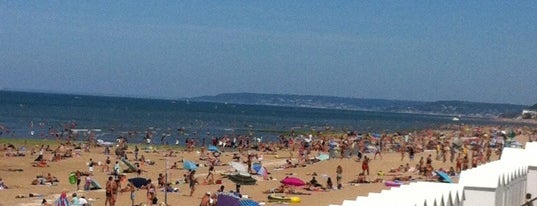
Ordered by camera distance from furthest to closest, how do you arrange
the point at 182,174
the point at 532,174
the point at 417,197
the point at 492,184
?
the point at 182,174
the point at 532,174
the point at 492,184
the point at 417,197

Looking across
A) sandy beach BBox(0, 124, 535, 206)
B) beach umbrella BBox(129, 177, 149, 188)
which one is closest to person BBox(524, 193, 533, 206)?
sandy beach BBox(0, 124, 535, 206)

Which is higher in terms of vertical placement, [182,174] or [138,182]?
[138,182]

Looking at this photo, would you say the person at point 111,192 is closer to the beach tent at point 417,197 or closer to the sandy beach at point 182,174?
the sandy beach at point 182,174

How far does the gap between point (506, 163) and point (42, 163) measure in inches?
972

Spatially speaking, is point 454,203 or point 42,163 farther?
point 42,163

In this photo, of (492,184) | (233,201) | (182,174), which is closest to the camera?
(492,184)

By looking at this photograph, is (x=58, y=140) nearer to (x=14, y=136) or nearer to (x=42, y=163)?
(x=14, y=136)

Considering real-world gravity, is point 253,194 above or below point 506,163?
below

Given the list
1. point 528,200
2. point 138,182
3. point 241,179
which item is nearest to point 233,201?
point 241,179

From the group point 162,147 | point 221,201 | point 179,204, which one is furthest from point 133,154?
point 221,201

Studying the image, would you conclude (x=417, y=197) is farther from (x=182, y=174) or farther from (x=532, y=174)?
(x=182, y=174)

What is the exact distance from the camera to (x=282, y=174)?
34562mm

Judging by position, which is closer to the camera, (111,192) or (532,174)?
(532,174)

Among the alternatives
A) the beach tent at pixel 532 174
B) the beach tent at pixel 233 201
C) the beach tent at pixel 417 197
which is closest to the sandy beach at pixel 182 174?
the beach tent at pixel 233 201
